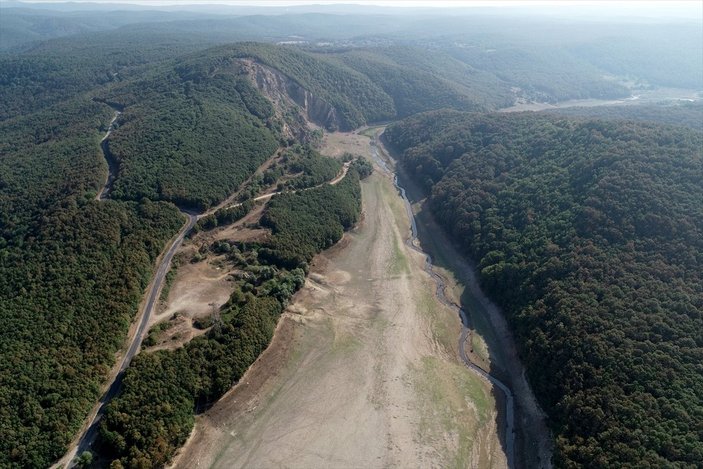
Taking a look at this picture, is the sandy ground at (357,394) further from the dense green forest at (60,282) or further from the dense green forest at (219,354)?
the dense green forest at (60,282)

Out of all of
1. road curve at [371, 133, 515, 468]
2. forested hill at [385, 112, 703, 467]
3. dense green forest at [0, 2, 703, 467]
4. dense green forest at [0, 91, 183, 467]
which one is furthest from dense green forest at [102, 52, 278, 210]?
forested hill at [385, 112, 703, 467]

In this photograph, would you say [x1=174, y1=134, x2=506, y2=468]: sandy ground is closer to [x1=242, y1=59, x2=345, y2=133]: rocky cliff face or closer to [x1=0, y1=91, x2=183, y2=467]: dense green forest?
→ [x1=0, y1=91, x2=183, y2=467]: dense green forest

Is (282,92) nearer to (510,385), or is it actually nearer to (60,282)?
(60,282)

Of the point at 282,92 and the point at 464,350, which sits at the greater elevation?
the point at 282,92

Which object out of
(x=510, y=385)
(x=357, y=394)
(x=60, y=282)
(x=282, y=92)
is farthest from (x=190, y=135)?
(x=510, y=385)

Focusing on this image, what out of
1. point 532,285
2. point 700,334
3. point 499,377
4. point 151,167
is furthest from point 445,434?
point 151,167

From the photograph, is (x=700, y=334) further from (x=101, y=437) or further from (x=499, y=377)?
(x=101, y=437)
